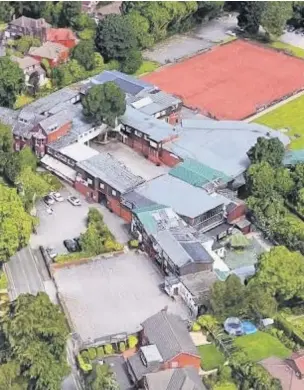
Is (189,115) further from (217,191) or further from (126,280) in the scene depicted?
(126,280)

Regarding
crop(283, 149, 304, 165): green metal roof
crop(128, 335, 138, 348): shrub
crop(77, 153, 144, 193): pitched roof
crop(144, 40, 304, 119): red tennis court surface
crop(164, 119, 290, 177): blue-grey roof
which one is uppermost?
crop(283, 149, 304, 165): green metal roof

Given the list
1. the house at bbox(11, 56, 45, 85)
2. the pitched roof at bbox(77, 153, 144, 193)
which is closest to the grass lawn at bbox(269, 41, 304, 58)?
the house at bbox(11, 56, 45, 85)

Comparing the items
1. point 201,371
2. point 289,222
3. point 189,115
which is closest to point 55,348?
point 201,371

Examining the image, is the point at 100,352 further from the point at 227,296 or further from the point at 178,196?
the point at 178,196

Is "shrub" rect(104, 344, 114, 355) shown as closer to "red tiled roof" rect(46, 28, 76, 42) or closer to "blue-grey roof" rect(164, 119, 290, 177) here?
"blue-grey roof" rect(164, 119, 290, 177)

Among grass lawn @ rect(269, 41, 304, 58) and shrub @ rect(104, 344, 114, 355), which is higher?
grass lawn @ rect(269, 41, 304, 58)

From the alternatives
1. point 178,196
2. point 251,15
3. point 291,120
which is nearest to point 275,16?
point 251,15
